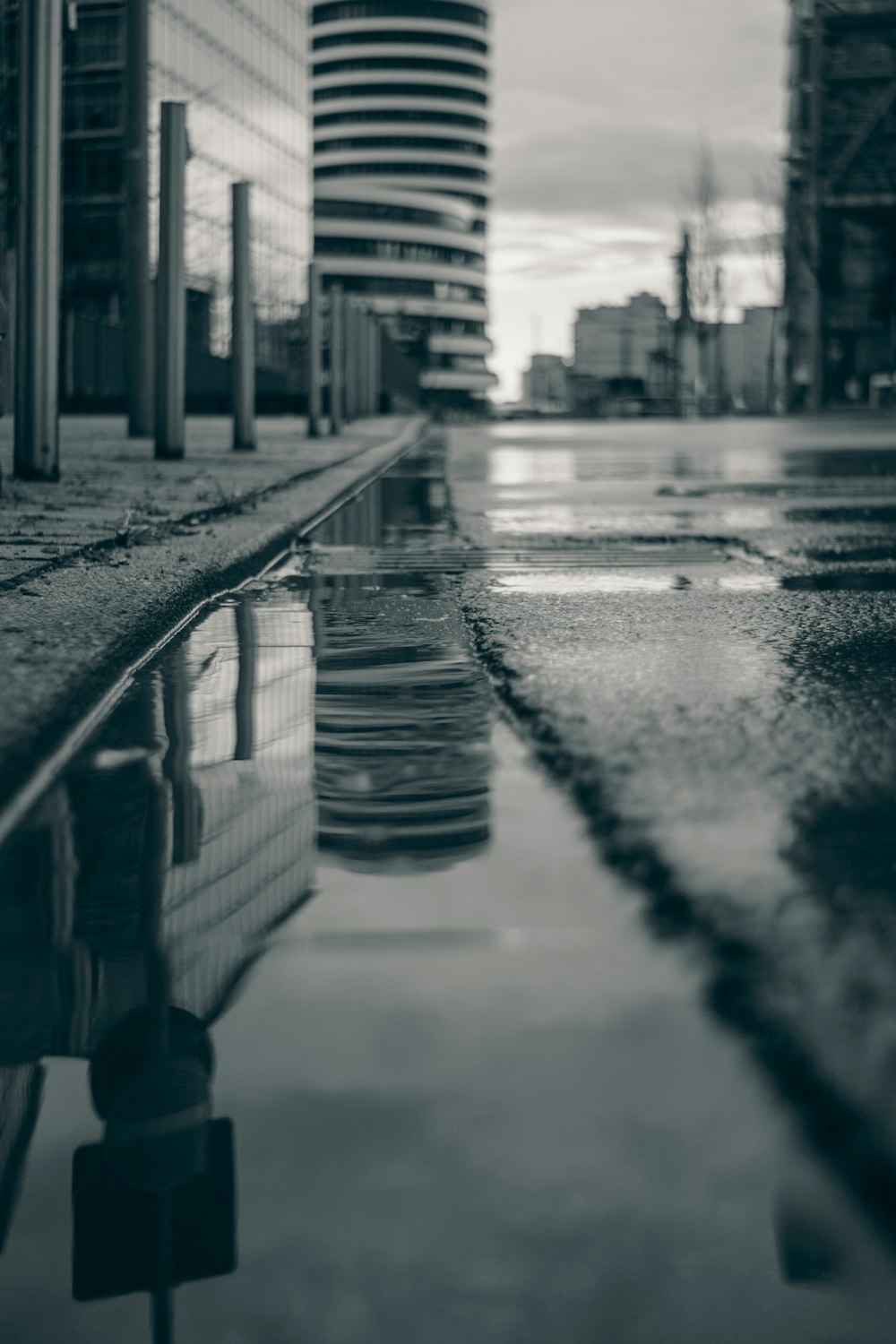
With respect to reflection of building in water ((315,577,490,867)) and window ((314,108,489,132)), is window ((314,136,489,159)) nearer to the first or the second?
window ((314,108,489,132))

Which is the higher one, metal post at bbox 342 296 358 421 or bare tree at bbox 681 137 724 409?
bare tree at bbox 681 137 724 409

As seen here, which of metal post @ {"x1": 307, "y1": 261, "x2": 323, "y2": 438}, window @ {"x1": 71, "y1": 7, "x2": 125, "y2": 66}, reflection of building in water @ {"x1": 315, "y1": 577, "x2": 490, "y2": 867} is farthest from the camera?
window @ {"x1": 71, "y1": 7, "x2": 125, "y2": 66}

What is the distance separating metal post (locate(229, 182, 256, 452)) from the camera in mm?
16922

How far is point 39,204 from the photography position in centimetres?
944

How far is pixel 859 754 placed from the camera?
3.15 metres

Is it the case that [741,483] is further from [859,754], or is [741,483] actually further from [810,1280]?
[810,1280]

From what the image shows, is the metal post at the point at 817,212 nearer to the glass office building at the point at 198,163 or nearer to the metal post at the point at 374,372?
the glass office building at the point at 198,163

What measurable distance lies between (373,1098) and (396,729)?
72.8 inches

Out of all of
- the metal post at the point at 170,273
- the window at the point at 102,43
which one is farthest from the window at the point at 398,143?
the metal post at the point at 170,273

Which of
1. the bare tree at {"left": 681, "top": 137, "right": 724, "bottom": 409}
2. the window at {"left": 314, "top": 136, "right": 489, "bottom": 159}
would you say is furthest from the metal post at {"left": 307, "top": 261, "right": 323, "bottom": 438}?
the window at {"left": 314, "top": 136, "right": 489, "bottom": 159}

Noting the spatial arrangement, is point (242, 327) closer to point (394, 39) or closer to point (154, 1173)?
point (154, 1173)

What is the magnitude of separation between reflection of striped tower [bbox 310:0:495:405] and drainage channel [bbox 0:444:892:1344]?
137803 mm

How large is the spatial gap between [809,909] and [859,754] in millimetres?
1053

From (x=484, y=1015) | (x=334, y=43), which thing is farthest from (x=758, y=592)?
(x=334, y=43)
